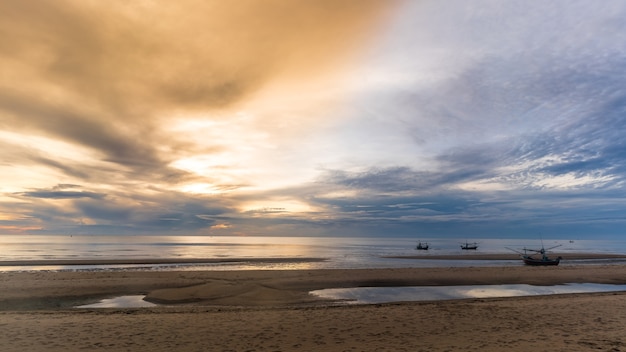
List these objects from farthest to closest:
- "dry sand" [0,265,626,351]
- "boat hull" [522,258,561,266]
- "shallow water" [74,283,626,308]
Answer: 1. "boat hull" [522,258,561,266]
2. "shallow water" [74,283,626,308]
3. "dry sand" [0,265,626,351]

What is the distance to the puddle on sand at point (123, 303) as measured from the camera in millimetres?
22219

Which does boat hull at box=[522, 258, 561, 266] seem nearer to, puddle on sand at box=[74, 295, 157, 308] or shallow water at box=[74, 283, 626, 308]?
shallow water at box=[74, 283, 626, 308]

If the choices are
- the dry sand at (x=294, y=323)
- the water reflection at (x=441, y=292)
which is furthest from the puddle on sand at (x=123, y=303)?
the water reflection at (x=441, y=292)

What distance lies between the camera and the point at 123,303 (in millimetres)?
23344

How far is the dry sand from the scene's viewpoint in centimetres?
1312

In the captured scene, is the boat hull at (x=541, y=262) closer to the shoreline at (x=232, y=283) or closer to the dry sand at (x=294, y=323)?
the shoreline at (x=232, y=283)

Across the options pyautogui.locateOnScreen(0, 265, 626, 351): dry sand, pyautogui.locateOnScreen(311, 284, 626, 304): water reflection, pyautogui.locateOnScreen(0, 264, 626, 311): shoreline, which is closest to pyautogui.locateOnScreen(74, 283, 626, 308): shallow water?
pyautogui.locateOnScreen(311, 284, 626, 304): water reflection

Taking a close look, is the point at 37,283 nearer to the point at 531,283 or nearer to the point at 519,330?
the point at 519,330

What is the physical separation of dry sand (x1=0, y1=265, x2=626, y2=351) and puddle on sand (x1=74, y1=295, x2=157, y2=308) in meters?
1.12

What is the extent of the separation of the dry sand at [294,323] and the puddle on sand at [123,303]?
1124 mm

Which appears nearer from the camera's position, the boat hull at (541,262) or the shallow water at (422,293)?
the shallow water at (422,293)

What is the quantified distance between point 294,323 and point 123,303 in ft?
44.8

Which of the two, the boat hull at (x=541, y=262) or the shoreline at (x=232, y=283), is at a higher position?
the shoreline at (x=232, y=283)

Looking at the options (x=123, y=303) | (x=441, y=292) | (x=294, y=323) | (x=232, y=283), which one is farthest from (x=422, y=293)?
(x=123, y=303)
